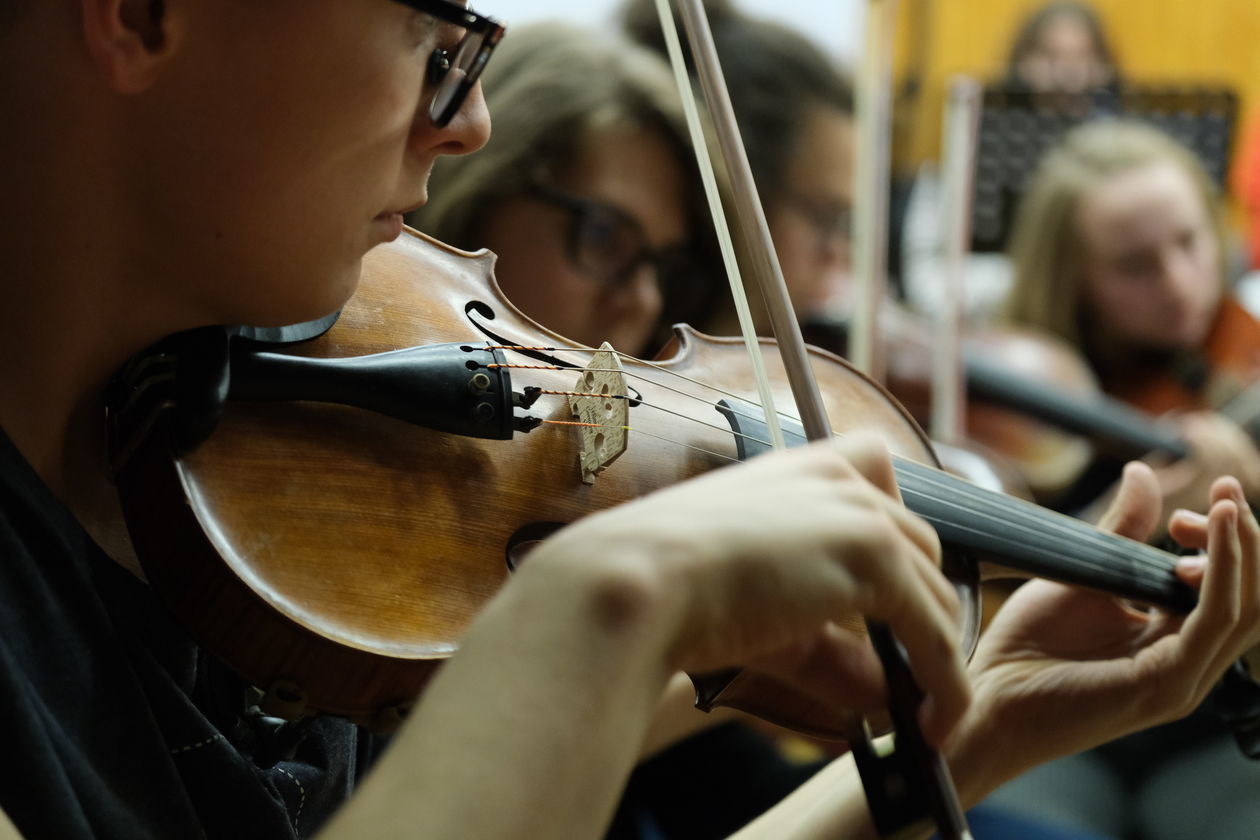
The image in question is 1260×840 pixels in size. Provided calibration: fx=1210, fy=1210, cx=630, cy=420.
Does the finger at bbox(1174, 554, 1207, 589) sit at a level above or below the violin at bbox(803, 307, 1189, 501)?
above

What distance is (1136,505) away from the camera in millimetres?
879

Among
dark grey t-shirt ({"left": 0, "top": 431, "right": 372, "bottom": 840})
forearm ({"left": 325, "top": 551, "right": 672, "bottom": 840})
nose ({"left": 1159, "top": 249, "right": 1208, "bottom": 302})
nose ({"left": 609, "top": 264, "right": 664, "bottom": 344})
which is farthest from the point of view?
nose ({"left": 1159, "top": 249, "right": 1208, "bottom": 302})

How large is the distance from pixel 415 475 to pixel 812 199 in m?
1.24

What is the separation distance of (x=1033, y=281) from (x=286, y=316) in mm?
2150

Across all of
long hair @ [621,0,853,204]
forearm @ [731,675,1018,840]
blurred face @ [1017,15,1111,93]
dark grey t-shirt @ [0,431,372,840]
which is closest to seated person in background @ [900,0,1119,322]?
blurred face @ [1017,15,1111,93]

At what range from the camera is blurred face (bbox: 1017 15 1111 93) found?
3990 millimetres

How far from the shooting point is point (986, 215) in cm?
271

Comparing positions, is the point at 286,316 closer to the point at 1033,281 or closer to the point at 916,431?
the point at 916,431

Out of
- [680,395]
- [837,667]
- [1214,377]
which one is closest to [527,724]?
[837,667]

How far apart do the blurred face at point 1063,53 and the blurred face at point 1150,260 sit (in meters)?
1.69

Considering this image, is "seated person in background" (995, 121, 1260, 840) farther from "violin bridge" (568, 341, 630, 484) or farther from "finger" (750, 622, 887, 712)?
"finger" (750, 622, 887, 712)

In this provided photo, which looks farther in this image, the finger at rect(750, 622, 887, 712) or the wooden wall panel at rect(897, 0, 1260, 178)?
the wooden wall panel at rect(897, 0, 1260, 178)

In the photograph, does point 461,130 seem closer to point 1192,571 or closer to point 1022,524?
point 1022,524

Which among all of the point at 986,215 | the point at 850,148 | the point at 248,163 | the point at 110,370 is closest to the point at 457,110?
the point at 248,163
